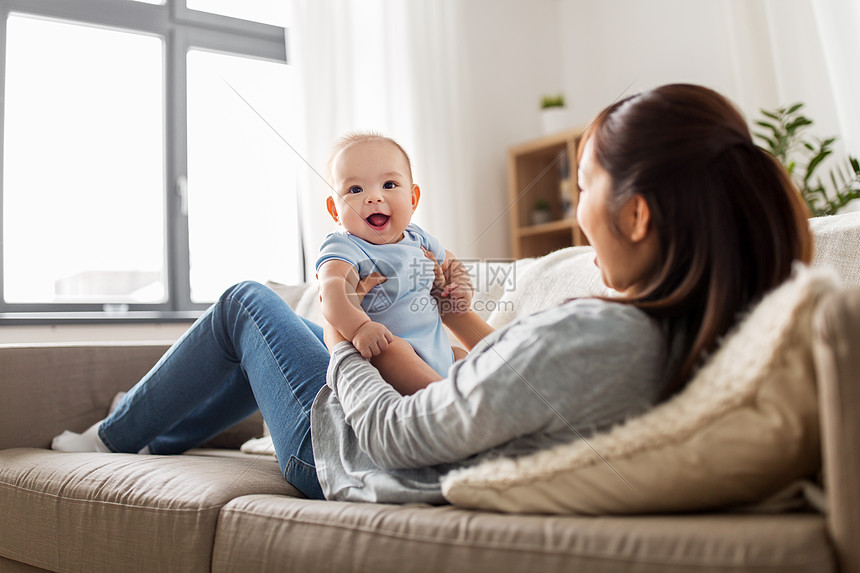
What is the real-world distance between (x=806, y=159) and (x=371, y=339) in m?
2.33

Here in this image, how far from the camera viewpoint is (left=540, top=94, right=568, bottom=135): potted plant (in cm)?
341

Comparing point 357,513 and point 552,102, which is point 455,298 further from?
point 552,102

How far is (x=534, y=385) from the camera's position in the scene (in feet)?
2.23

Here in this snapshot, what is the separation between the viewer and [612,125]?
729mm

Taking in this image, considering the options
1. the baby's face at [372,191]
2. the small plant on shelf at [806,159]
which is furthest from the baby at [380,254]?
the small plant on shelf at [806,159]

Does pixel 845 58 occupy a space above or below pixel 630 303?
above

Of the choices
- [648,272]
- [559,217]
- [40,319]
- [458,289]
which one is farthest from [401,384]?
[559,217]

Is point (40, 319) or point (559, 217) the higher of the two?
point (559, 217)

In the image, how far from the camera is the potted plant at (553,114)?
3414 mm

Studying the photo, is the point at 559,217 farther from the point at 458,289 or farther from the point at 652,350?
the point at 652,350

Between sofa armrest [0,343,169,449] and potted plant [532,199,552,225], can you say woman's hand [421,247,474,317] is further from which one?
potted plant [532,199,552,225]

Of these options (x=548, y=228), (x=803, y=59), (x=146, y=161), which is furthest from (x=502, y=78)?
(x=146, y=161)

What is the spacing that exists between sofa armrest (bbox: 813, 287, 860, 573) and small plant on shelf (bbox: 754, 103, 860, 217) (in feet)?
5.84

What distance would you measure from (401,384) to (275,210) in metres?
1.98
